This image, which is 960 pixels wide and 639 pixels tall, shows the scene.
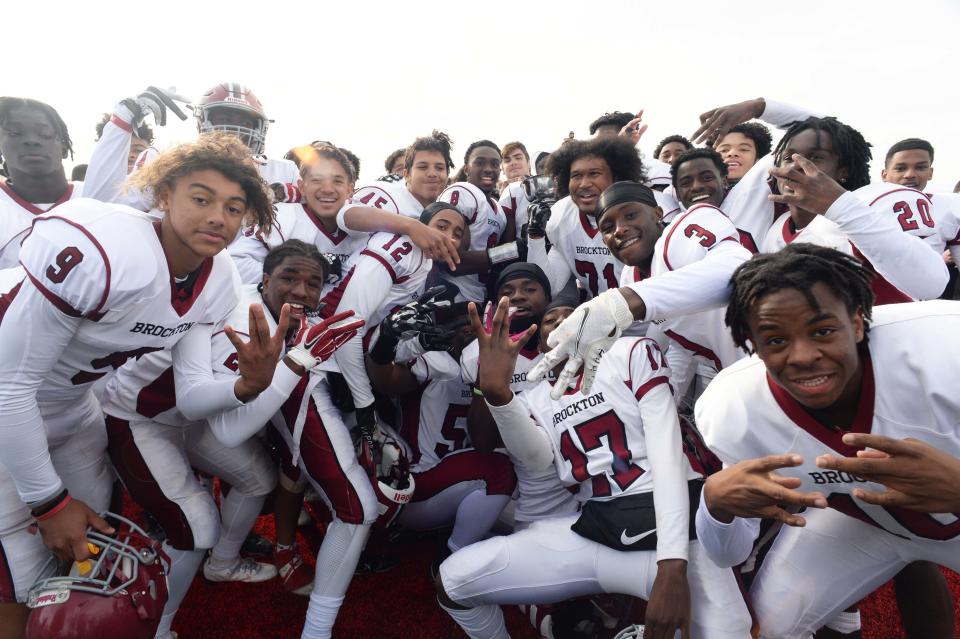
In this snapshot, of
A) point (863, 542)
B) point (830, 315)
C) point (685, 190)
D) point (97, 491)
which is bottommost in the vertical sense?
point (97, 491)

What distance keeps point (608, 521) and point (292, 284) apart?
Answer: 79.5 inches

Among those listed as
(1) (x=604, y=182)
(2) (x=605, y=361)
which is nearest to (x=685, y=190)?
(1) (x=604, y=182)

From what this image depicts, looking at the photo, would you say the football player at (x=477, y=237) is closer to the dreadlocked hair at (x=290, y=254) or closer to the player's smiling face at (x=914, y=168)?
the dreadlocked hair at (x=290, y=254)

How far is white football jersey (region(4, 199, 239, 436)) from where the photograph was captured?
1.88m

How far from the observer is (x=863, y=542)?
6.70 ft

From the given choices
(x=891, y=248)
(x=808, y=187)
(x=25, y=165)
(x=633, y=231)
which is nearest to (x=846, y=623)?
(x=891, y=248)

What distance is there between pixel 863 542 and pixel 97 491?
331 cm

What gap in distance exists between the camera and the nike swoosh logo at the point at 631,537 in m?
2.22

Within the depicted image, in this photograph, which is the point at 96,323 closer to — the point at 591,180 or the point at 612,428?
the point at 612,428

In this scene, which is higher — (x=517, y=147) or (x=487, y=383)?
(x=517, y=147)

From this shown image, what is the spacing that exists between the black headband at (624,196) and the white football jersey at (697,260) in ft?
0.95

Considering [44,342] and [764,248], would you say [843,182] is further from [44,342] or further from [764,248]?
[44,342]

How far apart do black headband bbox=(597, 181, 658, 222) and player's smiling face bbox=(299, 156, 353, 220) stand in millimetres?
1829

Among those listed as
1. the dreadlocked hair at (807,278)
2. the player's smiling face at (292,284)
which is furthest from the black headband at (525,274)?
the dreadlocked hair at (807,278)
